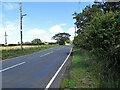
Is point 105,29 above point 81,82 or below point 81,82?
above

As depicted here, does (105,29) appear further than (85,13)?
No

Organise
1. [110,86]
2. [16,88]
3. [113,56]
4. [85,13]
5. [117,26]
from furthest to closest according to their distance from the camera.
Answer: [85,13]
[117,26]
[113,56]
[16,88]
[110,86]

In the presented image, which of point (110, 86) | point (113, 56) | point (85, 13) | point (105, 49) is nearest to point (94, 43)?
point (105, 49)

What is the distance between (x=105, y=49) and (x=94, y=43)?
85 cm

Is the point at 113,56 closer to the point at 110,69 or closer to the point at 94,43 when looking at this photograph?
the point at 110,69

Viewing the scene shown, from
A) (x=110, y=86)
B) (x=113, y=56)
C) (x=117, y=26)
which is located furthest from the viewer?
(x=117, y=26)

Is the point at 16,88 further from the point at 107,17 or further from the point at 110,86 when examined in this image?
the point at 107,17

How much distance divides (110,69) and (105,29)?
7.93 ft

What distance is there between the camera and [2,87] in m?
13.9

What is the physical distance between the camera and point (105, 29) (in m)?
16.3

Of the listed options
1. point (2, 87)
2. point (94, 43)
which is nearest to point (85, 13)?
point (94, 43)

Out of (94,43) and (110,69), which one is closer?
(110,69)

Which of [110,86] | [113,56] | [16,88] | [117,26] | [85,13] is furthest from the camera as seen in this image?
[85,13]

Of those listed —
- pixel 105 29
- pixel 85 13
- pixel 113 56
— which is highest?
pixel 85 13
